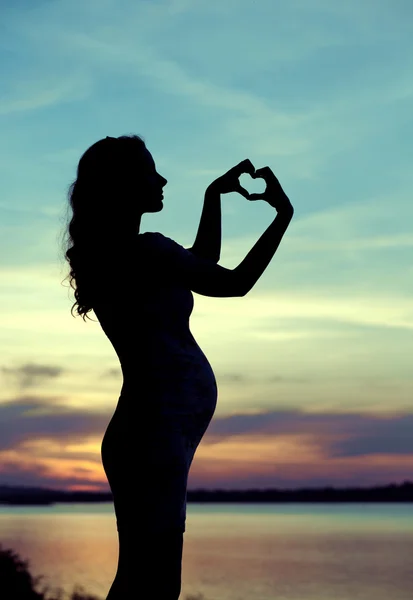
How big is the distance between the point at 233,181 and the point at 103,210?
714mm

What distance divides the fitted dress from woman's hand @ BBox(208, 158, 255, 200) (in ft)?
1.99

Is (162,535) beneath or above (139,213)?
beneath

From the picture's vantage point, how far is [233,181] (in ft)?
16.4

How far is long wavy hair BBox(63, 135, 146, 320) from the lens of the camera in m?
Answer: 4.63

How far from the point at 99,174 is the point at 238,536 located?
83341mm

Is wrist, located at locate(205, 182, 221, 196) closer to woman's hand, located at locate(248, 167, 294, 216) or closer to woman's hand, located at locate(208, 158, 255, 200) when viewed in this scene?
woman's hand, located at locate(208, 158, 255, 200)

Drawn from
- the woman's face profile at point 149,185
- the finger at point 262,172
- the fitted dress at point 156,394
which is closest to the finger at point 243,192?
the finger at point 262,172

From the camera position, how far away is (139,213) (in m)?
4.73

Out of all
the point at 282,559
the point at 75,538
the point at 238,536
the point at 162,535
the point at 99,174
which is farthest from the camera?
the point at 238,536

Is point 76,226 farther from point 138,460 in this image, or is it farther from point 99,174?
point 138,460

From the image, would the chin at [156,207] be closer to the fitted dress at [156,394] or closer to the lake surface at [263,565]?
the fitted dress at [156,394]

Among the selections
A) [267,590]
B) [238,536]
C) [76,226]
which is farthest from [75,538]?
[76,226]

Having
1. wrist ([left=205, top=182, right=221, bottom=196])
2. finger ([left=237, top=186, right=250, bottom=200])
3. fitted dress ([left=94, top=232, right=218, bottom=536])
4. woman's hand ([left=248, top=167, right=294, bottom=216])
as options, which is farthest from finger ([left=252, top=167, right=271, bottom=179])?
fitted dress ([left=94, top=232, right=218, bottom=536])

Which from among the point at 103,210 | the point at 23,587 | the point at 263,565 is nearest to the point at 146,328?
the point at 103,210
